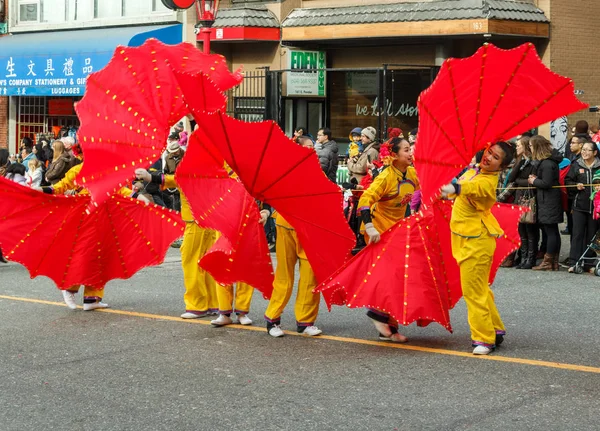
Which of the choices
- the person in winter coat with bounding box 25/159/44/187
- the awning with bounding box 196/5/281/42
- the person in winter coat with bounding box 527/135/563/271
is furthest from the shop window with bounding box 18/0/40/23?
the person in winter coat with bounding box 527/135/563/271

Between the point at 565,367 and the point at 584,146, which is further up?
the point at 584,146

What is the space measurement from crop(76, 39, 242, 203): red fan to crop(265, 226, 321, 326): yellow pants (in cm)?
137

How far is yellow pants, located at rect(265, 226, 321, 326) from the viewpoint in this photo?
9.24m

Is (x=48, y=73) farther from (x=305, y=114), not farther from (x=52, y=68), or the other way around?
(x=305, y=114)

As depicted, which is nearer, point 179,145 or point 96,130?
point 96,130

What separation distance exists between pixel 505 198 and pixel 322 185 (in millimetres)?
6080

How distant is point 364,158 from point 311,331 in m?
5.61

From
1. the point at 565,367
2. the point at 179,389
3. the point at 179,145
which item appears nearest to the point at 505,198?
the point at 179,145

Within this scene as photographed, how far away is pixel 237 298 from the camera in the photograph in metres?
9.98

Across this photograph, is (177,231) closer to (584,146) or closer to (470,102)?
(470,102)

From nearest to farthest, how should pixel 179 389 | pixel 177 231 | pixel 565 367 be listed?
pixel 179 389, pixel 565 367, pixel 177 231

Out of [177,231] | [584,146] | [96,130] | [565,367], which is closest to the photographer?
[565,367]

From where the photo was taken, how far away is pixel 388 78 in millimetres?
20594

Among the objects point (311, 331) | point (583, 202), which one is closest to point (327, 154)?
point (583, 202)
